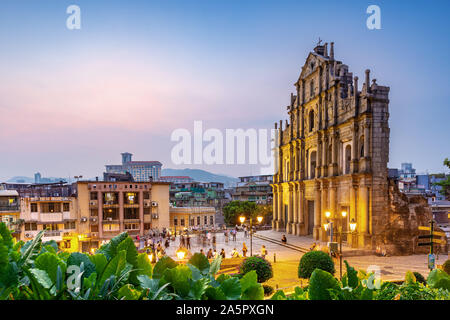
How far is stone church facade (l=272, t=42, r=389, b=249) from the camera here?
26422 millimetres

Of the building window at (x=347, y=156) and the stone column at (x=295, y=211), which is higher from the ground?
the building window at (x=347, y=156)

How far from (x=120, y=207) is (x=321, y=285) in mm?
45300

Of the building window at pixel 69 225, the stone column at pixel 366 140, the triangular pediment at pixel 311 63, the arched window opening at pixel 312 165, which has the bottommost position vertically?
the building window at pixel 69 225

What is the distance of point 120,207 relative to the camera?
147ft

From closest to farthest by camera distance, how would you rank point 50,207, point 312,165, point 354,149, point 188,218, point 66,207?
point 354,149 → point 312,165 → point 50,207 → point 66,207 → point 188,218

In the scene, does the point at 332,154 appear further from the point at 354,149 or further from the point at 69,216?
the point at 69,216

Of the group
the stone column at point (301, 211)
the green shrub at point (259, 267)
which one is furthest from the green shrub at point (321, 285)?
the stone column at point (301, 211)

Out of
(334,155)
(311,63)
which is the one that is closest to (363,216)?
(334,155)

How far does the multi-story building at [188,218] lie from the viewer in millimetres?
50312

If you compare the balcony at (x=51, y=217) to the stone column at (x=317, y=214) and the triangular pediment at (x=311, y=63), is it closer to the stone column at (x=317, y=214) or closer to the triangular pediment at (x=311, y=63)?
the stone column at (x=317, y=214)

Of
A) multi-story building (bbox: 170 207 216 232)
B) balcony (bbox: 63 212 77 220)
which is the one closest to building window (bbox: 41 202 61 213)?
balcony (bbox: 63 212 77 220)

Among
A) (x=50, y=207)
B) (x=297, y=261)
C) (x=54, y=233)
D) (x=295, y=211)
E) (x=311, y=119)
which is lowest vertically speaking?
(x=54, y=233)

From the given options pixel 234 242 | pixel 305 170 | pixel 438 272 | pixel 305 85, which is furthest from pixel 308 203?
pixel 438 272

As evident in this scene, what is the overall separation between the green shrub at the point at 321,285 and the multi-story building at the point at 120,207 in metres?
43.6
